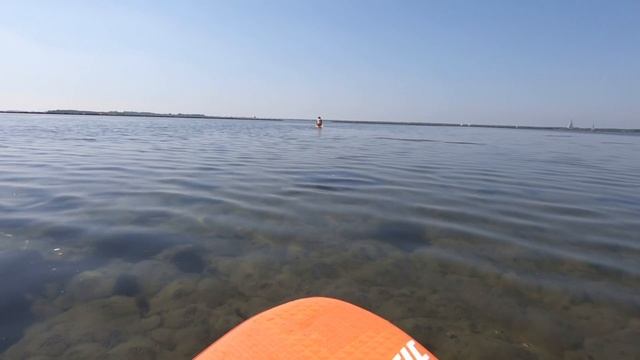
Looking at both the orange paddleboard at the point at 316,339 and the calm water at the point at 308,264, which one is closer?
the orange paddleboard at the point at 316,339

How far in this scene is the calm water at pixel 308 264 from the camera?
10.8 ft

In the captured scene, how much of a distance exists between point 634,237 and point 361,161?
1014 centimetres

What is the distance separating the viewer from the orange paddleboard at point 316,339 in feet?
7.73

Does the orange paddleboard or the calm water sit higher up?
the orange paddleboard

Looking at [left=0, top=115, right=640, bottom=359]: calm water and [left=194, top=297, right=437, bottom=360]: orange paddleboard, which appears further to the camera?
[left=0, top=115, right=640, bottom=359]: calm water

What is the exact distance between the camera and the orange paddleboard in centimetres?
236

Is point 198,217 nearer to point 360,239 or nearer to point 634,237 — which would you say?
point 360,239

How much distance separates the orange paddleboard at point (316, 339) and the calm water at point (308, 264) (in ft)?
2.60

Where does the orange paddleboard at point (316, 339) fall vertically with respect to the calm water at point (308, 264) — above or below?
above

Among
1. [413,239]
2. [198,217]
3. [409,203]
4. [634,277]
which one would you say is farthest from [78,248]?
[634,277]

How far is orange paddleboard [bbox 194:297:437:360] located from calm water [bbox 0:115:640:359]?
0.79 metres

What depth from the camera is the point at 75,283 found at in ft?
13.1

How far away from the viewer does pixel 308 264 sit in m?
4.73

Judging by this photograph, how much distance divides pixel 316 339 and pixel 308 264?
2.27m
